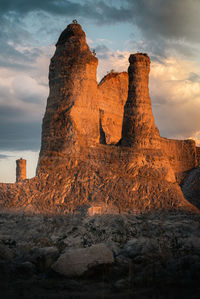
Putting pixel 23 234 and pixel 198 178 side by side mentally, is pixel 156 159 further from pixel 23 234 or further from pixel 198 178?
pixel 23 234

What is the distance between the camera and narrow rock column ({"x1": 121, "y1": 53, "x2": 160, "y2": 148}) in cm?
2016

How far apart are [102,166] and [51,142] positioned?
10.6 feet

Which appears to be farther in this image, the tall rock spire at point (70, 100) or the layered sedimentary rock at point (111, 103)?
the layered sedimentary rock at point (111, 103)

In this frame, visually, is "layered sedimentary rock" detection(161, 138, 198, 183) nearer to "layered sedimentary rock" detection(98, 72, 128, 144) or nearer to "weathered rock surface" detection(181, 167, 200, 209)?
"weathered rock surface" detection(181, 167, 200, 209)

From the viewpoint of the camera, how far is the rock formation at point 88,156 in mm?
17312

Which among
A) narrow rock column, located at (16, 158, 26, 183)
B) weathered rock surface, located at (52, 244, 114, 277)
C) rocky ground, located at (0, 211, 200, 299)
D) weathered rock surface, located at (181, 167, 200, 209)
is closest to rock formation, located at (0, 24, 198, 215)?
rocky ground, located at (0, 211, 200, 299)

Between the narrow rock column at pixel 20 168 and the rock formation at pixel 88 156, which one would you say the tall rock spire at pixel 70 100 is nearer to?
the rock formation at pixel 88 156

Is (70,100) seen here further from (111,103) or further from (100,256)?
(100,256)

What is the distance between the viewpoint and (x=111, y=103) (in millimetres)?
24828

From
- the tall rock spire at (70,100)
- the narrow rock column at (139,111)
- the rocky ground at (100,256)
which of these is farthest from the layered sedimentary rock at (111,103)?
the rocky ground at (100,256)

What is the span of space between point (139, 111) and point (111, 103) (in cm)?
461

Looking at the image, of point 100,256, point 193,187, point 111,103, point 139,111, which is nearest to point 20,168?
point 111,103

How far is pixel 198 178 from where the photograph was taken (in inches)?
856

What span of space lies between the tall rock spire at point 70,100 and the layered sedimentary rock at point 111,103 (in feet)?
12.0
